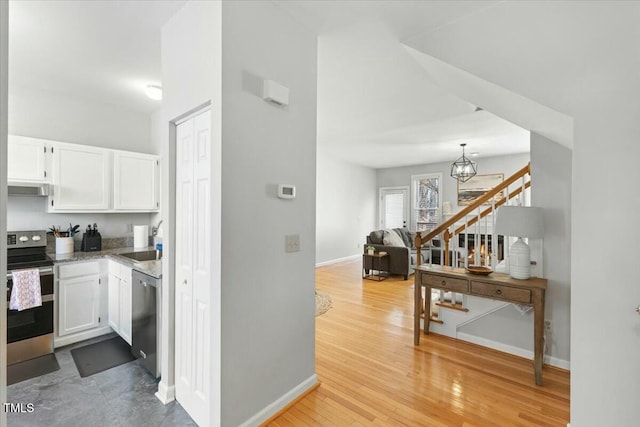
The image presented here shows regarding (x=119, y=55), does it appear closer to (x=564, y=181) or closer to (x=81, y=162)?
(x=81, y=162)

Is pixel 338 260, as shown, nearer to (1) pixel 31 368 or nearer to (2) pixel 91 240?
(2) pixel 91 240

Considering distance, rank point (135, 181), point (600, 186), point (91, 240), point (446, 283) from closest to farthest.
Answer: point (600, 186) < point (446, 283) < point (91, 240) < point (135, 181)

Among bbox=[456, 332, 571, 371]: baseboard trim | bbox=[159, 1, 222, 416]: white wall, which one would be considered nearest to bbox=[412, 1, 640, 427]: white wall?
bbox=[456, 332, 571, 371]: baseboard trim

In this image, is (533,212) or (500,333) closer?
(533,212)

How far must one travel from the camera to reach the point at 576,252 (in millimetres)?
1540

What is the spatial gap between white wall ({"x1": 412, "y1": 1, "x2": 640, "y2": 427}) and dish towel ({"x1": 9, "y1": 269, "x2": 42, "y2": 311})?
13.5 ft

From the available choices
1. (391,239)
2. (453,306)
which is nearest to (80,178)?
(453,306)

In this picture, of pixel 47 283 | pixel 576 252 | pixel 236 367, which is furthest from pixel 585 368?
pixel 47 283

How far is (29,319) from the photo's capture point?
2543mm

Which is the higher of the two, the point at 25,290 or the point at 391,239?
the point at 391,239

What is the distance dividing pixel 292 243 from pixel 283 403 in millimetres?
1118

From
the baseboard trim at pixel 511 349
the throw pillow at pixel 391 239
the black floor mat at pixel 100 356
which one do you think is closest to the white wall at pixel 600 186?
the baseboard trim at pixel 511 349

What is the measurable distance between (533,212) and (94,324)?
450cm

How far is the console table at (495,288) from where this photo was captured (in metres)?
2.25
